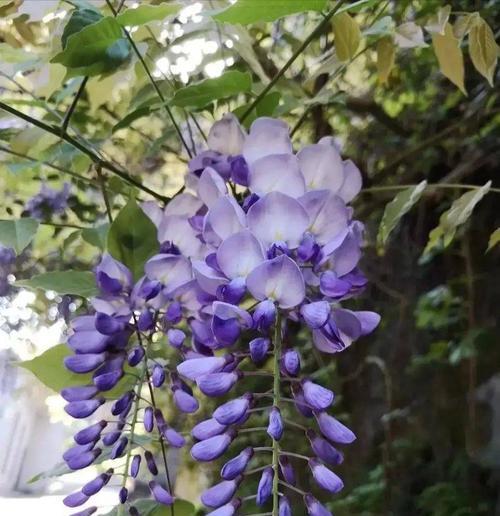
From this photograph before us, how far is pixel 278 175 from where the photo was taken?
Answer: 337 millimetres


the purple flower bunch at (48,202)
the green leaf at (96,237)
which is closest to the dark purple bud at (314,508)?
the green leaf at (96,237)

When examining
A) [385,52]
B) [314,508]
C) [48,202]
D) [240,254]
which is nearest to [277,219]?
[240,254]

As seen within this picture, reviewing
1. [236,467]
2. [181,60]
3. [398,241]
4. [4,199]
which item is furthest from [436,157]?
[236,467]

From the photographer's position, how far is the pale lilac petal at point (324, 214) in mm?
326

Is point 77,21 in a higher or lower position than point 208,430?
higher

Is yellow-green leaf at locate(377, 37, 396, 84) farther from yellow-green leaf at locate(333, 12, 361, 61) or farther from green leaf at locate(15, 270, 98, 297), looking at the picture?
green leaf at locate(15, 270, 98, 297)

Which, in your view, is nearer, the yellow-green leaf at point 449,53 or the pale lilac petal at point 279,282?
the pale lilac petal at point 279,282

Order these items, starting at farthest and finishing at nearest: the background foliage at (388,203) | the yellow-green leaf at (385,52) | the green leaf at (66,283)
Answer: the background foliage at (388,203) → the yellow-green leaf at (385,52) → the green leaf at (66,283)

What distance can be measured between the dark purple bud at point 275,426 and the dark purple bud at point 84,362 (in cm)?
11

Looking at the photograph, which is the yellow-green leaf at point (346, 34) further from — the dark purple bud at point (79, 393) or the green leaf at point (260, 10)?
the dark purple bud at point (79, 393)

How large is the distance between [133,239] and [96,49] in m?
0.10

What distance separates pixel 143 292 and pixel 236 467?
4.1 inches

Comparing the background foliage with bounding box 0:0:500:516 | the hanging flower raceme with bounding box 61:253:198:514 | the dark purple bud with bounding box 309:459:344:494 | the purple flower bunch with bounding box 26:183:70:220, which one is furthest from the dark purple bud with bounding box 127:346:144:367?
the purple flower bunch with bounding box 26:183:70:220

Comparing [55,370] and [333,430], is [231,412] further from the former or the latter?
[55,370]
